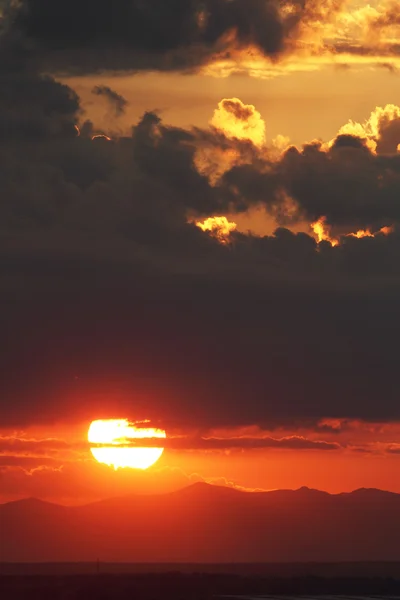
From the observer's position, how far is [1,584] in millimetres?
166625

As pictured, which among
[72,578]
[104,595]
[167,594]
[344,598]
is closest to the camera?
[344,598]

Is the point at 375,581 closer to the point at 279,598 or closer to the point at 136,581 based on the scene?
the point at 136,581

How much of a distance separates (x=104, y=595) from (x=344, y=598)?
91.3ft

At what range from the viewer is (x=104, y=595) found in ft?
438

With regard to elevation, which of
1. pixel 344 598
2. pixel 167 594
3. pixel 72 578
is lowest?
pixel 344 598

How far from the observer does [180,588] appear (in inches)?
6245

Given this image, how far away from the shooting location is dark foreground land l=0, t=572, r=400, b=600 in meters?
137

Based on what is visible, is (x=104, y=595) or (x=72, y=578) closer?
(x=104, y=595)

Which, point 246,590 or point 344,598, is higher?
point 246,590

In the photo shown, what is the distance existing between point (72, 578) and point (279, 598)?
227 ft

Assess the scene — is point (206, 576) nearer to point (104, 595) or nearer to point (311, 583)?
point (311, 583)

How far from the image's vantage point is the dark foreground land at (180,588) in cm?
13712

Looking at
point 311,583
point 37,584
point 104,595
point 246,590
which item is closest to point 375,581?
point 311,583

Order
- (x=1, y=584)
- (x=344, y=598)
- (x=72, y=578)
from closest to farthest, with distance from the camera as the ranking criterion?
(x=344, y=598) < (x=1, y=584) < (x=72, y=578)
